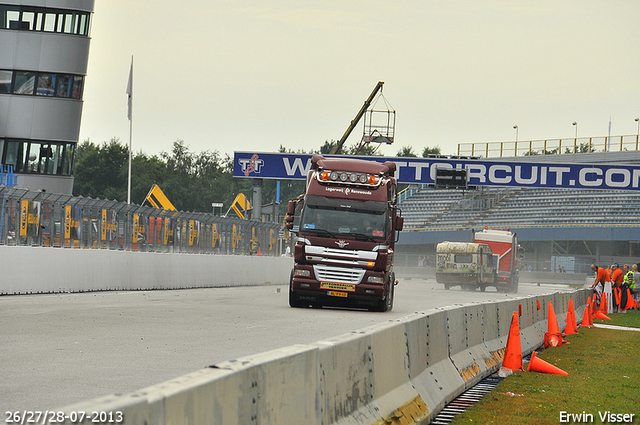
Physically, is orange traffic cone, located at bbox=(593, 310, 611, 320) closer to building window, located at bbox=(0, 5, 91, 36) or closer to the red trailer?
the red trailer

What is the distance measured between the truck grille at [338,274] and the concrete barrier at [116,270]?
6744mm

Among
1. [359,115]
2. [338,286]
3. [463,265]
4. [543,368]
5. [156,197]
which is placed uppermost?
[359,115]

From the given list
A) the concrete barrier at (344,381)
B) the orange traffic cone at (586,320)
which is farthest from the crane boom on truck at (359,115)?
the concrete barrier at (344,381)

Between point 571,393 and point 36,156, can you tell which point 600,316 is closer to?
point 571,393

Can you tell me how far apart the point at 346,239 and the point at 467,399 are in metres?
10.8

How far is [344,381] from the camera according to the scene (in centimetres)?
589

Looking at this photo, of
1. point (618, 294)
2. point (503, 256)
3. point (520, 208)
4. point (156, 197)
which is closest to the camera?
point (618, 294)

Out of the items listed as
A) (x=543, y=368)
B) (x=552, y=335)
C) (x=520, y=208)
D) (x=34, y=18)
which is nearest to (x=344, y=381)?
(x=543, y=368)

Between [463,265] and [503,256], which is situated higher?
[503,256]

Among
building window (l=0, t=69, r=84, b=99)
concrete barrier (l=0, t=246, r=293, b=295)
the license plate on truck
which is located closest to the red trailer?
concrete barrier (l=0, t=246, r=293, b=295)

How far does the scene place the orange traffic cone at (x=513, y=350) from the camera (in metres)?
11.4

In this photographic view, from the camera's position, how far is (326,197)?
20.2m

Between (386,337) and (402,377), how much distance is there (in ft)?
1.87

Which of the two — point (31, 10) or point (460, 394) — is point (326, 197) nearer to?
point (460, 394)
